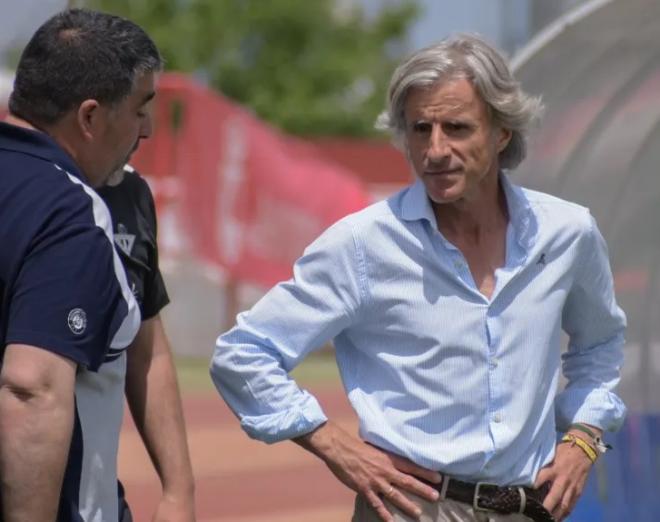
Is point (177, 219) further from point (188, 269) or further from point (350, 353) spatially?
point (350, 353)

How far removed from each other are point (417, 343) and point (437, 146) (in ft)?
1.49

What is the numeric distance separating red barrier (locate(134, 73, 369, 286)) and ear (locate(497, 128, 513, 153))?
14.5 meters

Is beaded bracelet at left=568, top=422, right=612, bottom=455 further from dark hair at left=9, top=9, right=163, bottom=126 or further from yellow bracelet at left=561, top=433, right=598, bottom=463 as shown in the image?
dark hair at left=9, top=9, right=163, bottom=126

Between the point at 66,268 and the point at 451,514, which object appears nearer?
the point at 66,268

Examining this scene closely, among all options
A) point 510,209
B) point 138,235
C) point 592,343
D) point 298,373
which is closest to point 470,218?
point 510,209

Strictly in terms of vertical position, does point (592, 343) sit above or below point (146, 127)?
below

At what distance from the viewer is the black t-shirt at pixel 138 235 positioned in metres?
3.90

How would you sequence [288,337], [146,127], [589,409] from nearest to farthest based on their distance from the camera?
[146,127], [288,337], [589,409]

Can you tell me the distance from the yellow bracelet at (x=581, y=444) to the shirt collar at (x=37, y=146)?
1406mm

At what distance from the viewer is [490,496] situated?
3.78 m

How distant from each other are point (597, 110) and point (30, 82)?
277cm

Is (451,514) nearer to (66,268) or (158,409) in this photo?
(158,409)

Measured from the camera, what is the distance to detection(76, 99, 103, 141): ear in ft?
11.0

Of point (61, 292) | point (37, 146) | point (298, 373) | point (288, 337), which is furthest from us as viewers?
point (298, 373)
